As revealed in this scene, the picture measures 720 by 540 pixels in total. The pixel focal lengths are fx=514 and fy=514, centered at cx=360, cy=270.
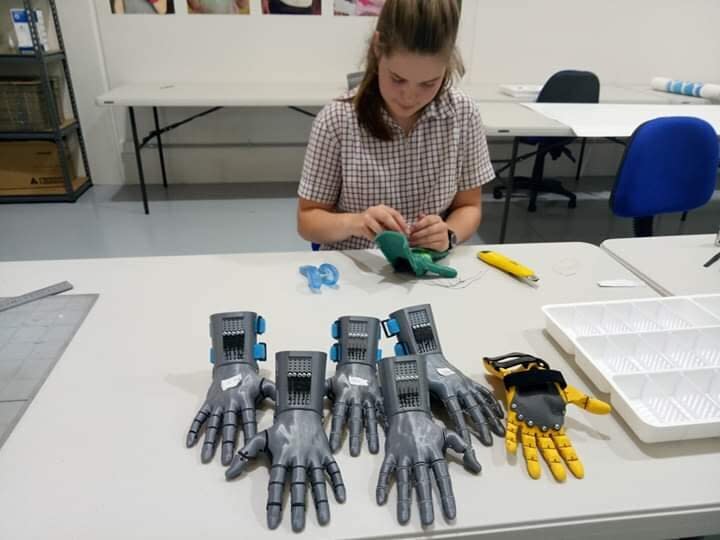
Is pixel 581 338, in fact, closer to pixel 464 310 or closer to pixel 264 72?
pixel 464 310

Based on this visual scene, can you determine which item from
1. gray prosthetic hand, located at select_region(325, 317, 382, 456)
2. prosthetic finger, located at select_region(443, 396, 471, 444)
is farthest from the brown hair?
prosthetic finger, located at select_region(443, 396, 471, 444)

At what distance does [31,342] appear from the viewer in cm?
84

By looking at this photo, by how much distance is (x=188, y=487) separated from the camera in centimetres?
58

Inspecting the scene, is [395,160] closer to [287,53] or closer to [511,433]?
[511,433]

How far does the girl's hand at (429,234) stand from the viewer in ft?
3.52

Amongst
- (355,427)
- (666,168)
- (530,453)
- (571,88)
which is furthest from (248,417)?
(571,88)

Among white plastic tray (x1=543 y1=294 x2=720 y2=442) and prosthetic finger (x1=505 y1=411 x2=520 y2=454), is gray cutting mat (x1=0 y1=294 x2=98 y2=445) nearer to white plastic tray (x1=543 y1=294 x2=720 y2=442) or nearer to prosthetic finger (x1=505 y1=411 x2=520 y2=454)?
prosthetic finger (x1=505 y1=411 x2=520 y2=454)

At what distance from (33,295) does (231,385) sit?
519mm

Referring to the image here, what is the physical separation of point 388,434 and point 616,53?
3.98 m

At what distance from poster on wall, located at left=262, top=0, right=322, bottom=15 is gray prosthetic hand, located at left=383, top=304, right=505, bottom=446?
A: 308 centimetres

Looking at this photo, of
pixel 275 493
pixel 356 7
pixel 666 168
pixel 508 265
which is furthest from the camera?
pixel 356 7

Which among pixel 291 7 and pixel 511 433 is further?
pixel 291 7

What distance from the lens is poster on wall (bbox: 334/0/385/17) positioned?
11.0 feet

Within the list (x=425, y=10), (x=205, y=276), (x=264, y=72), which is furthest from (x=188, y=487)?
(x=264, y=72)
